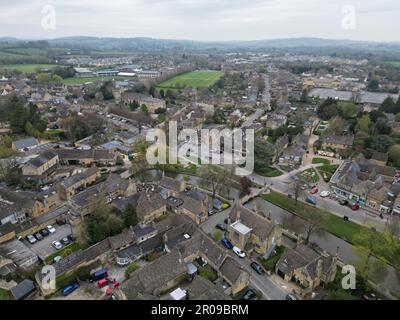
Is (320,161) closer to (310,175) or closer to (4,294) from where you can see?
(310,175)

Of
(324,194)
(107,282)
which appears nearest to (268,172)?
(324,194)

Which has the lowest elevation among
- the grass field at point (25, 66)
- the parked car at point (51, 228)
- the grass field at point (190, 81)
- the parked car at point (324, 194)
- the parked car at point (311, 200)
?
the parked car at point (51, 228)

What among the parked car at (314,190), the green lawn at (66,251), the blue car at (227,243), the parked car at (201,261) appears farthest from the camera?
the parked car at (314,190)

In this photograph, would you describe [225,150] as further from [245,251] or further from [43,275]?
[43,275]

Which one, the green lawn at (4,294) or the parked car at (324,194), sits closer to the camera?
the green lawn at (4,294)

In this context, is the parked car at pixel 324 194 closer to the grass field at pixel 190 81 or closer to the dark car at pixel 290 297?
the dark car at pixel 290 297

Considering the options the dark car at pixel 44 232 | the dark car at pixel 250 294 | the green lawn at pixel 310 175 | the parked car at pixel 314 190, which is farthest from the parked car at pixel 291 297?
the dark car at pixel 44 232

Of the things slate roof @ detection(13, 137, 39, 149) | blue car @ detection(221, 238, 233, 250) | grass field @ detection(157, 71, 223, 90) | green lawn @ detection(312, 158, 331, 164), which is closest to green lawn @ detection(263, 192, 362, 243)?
blue car @ detection(221, 238, 233, 250)
